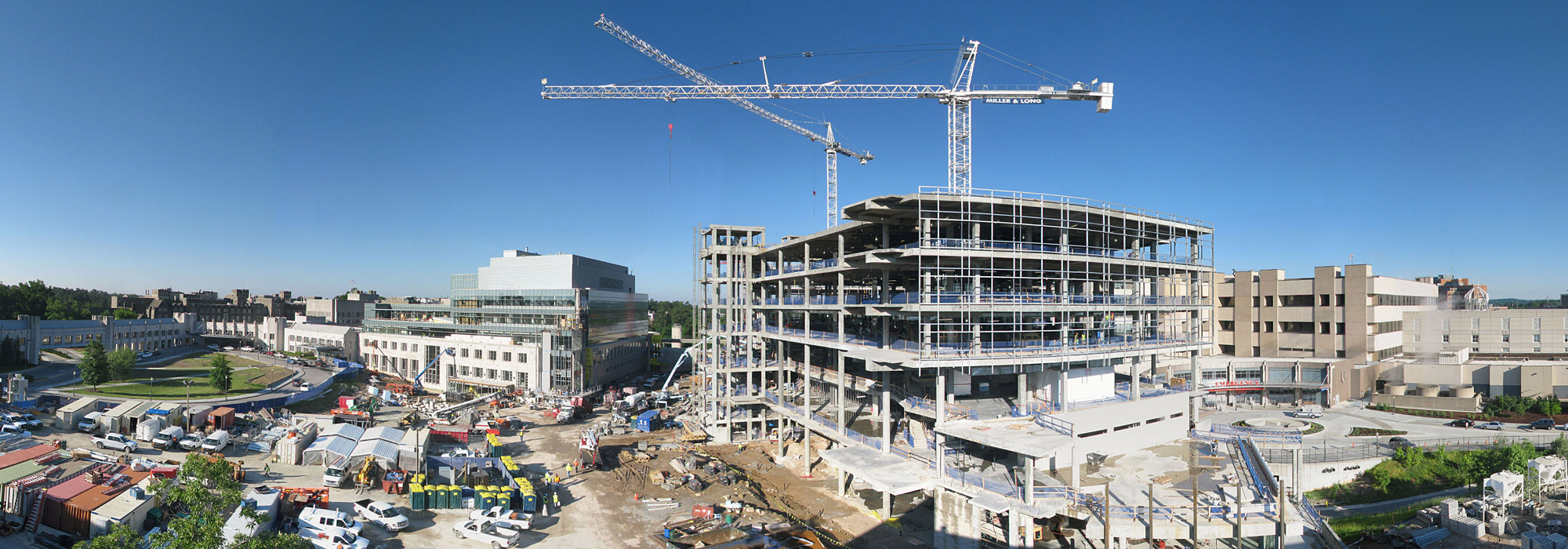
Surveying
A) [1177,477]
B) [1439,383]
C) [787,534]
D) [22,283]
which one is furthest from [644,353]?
[22,283]

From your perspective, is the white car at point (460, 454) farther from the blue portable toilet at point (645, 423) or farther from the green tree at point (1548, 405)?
the green tree at point (1548, 405)

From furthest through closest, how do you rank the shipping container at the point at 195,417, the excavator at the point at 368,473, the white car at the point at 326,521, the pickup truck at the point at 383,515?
the shipping container at the point at 195,417 < the excavator at the point at 368,473 < the pickup truck at the point at 383,515 < the white car at the point at 326,521

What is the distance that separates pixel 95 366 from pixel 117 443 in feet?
70.0

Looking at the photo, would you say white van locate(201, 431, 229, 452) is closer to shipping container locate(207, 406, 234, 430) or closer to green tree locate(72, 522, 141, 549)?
shipping container locate(207, 406, 234, 430)

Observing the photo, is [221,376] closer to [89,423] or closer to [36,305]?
[89,423]

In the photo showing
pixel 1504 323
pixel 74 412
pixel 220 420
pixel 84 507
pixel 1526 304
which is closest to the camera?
pixel 84 507

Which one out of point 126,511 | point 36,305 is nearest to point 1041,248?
point 126,511

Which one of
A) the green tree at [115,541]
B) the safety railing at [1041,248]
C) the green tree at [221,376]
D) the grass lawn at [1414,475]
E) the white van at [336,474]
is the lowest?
the grass lawn at [1414,475]

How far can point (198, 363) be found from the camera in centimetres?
6775

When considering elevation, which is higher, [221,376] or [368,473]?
[221,376]

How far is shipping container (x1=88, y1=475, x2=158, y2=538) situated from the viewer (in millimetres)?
22578

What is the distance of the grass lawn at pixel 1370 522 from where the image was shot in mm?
29188

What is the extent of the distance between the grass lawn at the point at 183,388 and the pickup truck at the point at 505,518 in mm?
38662

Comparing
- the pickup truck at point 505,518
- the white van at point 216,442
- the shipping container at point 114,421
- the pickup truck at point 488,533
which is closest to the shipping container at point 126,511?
the pickup truck at point 488,533
